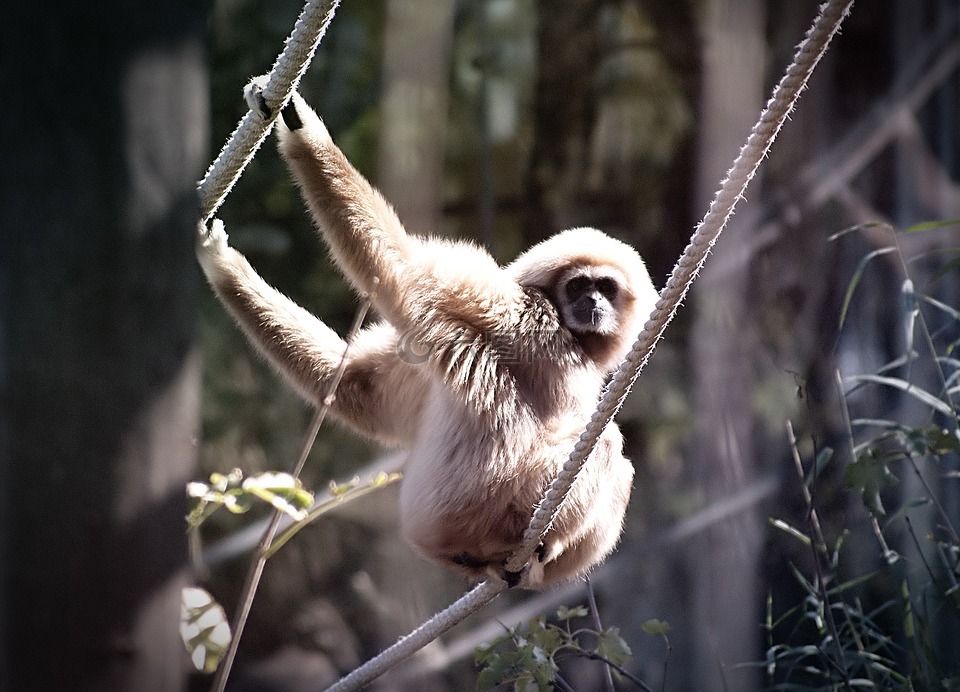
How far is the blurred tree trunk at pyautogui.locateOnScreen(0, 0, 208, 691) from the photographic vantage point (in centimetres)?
126

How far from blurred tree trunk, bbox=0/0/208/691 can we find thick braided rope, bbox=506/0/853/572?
818mm

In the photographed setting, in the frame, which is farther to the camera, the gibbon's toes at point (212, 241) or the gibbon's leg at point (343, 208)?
the gibbon's toes at point (212, 241)

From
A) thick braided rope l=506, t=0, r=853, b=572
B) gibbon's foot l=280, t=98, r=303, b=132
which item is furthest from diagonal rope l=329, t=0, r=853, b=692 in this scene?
gibbon's foot l=280, t=98, r=303, b=132

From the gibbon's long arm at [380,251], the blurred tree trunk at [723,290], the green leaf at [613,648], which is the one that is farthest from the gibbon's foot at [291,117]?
the blurred tree trunk at [723,290]

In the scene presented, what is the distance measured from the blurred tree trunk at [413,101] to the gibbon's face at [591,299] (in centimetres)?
320

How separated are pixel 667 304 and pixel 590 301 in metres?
0.80

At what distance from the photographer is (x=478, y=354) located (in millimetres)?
2289

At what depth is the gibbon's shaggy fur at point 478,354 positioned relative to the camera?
84.7 inches

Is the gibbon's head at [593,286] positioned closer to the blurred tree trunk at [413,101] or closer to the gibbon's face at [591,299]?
the gibbon's face at [591,299]

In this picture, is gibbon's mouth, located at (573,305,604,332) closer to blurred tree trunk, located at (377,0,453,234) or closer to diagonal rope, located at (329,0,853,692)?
diagonal rope, located at (329,0,853,692)

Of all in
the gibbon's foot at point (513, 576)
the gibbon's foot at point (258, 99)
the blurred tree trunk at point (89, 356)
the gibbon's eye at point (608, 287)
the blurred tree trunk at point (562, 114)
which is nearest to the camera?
the blurred tree trunk at point (89, 356)

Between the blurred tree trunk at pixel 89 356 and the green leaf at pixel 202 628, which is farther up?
the blurred tree trunk at pixel 89 356

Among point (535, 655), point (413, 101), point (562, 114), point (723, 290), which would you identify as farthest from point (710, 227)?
point (562, 114)

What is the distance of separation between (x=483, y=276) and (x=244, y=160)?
70 cm
